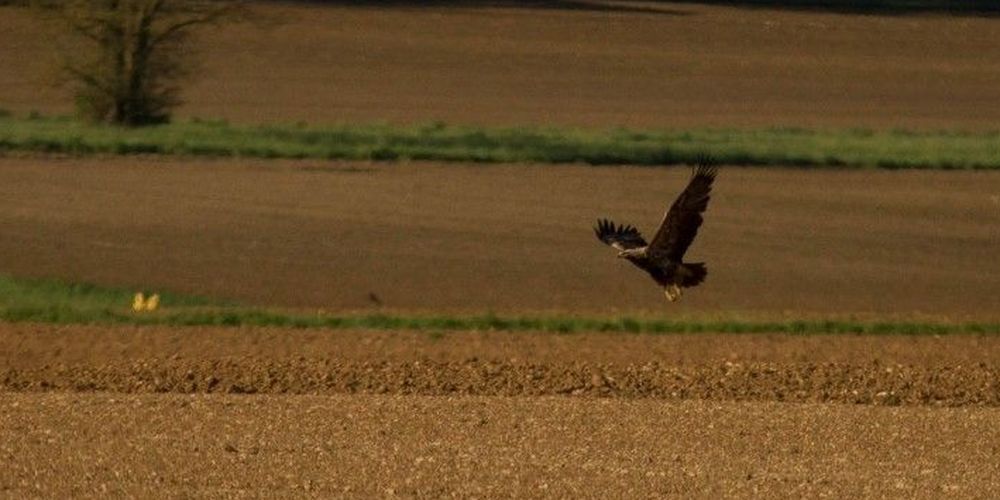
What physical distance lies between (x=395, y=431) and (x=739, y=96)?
26553mm

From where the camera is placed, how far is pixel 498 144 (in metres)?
27.0

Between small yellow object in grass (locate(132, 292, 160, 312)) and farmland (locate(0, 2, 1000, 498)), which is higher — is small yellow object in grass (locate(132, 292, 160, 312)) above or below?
below

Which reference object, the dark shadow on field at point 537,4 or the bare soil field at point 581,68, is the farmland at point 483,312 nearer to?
the bare soil field at point 581,68

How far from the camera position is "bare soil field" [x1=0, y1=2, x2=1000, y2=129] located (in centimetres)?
3366

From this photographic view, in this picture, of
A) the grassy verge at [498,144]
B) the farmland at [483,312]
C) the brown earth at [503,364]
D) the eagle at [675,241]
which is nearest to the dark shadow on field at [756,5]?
the farmland at [483,312]

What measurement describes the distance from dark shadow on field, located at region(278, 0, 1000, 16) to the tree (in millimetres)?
15493

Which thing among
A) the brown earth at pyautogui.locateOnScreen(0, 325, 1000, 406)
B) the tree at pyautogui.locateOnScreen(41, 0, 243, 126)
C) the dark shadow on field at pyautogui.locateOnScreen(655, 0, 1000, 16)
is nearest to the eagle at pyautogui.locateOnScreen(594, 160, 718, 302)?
the brown earth at pyautogui.locateOnScreen(0, 325, 1000, 406)

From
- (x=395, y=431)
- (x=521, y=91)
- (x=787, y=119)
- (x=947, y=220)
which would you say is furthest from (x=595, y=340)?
(x=521, y=91)

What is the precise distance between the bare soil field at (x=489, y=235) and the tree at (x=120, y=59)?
443cm

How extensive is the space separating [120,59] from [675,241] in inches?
793

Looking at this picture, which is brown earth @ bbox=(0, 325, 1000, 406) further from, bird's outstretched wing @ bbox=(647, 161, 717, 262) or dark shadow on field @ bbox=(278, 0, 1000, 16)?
dark shadow on field @ bbox=(278, 0, 1000, 16)

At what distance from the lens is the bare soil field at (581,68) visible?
3366cm

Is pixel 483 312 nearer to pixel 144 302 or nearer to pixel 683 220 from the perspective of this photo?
pixel 144 302

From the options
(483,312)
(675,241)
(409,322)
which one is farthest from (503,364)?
(675,241)
